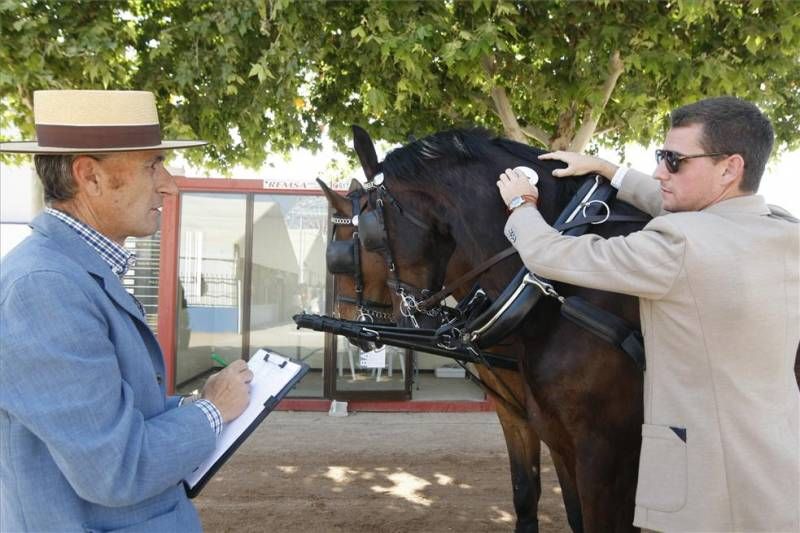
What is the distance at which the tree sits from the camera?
4391 mm

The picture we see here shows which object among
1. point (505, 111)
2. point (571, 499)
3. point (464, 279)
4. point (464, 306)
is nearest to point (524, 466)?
point (571, 499)

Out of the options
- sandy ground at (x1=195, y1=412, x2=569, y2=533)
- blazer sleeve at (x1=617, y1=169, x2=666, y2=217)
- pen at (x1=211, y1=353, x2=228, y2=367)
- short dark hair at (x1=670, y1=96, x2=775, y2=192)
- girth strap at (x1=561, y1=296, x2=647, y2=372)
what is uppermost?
short dark hair at (x1=670, y1=96, x2=775, y2=192)

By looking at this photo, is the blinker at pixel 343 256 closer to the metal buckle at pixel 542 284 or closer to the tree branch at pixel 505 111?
the metal buckle at pixel 542 284

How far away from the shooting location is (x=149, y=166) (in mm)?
1433

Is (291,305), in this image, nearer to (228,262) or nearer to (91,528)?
(228,262)

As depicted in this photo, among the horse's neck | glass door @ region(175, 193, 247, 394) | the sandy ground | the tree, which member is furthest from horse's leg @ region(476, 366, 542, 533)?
glass door @ region(175, 193, 247, 394)

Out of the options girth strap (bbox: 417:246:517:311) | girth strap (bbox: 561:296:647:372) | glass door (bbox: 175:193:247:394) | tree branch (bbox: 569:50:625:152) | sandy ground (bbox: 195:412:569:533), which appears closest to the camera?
girth strap (bbox: 561:296:647:372)

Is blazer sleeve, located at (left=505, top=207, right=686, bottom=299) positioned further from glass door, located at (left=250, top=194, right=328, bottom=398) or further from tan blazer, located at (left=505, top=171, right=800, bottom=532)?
glass door, located at (left=250, top=194, right=328, bottom=398)

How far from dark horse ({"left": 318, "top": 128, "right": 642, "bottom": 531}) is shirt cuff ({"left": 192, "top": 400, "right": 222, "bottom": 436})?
3.60ft

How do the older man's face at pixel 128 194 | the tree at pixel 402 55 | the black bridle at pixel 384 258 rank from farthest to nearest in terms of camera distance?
the tree at pixel 402 55
the black bridle at pixel 384 258
the older man's face at pixel 128 194

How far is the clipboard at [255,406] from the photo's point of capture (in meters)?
1.42

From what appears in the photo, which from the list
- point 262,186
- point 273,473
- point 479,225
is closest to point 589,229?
point 479,225

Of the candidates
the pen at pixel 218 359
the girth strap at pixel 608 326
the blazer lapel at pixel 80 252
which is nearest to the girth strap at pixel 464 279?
the girth strap at pixel 608 326

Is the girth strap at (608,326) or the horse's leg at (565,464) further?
the horse's leg at (565,464)
